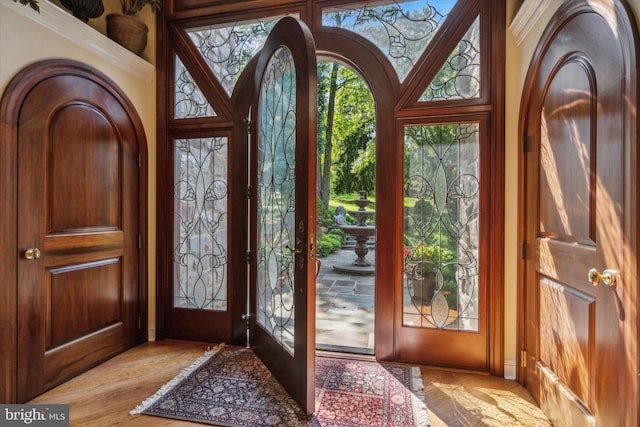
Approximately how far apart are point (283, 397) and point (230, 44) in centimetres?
271

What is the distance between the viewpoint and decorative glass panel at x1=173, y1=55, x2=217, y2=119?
9.27 ft

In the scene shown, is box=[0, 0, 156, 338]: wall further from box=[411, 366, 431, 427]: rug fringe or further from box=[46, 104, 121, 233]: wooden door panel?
box=[411, 366, 431, 427]: rug fringe

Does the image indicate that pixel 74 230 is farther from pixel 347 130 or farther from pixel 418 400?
pixel 347 130

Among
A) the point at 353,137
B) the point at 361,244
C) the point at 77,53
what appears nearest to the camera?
the point at 77,53

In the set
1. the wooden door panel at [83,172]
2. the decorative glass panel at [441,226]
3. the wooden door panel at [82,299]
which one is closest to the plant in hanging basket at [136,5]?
the wooden door panel at [83,172]

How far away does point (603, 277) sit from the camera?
1.29 meters

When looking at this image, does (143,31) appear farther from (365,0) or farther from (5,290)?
(5,290)

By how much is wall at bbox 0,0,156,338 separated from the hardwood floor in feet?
1.96

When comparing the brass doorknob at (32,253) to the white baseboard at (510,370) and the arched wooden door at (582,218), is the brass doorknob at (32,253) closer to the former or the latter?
the arched wooden door at (582,218)

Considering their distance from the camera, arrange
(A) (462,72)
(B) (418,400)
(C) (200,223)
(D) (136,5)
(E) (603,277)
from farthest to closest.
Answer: (C) (200,223)
(D) (136,5)
(A) (462,72)
(B) (418,400)
(E) (603,277)

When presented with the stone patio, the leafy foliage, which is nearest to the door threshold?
the stone patio

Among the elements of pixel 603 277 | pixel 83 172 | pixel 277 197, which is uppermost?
pixel 83 172

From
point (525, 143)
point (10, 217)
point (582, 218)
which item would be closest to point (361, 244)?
point (525, 143)

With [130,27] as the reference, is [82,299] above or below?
below
